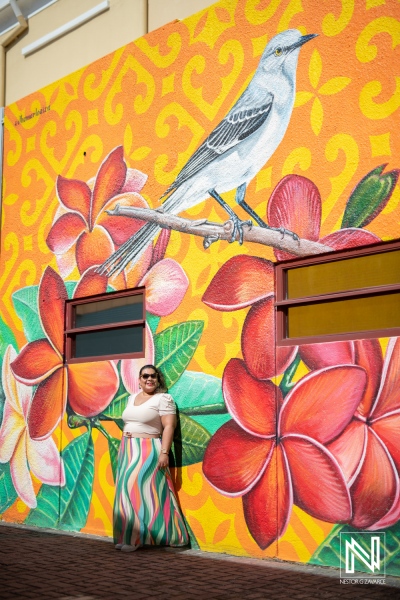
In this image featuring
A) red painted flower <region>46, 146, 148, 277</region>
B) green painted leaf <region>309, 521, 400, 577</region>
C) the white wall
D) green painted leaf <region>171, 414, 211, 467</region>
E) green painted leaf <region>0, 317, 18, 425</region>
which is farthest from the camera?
green painted leaf <region>0, 317, 18, 425</region>

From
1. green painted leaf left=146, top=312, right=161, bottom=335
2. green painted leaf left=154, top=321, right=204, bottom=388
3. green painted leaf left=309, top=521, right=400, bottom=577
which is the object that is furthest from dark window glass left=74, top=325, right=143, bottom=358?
green painted leaf left=309, top=521, right=400, bottom=577

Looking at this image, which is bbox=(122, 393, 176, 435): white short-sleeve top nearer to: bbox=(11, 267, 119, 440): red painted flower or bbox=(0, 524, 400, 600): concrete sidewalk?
bbox=(11, 267, 119, 440): red painted flower

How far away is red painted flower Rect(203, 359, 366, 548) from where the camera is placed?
6195 mm

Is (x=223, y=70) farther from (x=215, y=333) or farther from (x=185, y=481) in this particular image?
(x=185, y=481)

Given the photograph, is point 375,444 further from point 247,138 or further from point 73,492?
point 73,492

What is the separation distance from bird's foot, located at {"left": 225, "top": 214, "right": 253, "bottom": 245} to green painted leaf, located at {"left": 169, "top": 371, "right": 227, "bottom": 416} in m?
1.27

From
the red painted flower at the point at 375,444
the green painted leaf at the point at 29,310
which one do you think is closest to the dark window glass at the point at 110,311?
the green painted leaf at the point at 29,310

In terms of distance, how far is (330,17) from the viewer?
671 cm

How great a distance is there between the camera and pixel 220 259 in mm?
7297

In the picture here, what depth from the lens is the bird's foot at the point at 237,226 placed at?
7123 mm

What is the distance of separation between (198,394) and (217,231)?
1.51m

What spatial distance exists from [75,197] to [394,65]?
13.4 ft

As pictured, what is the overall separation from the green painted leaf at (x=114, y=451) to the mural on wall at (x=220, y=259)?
0.02 meters
